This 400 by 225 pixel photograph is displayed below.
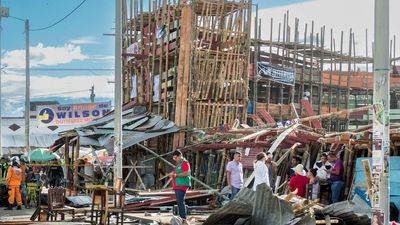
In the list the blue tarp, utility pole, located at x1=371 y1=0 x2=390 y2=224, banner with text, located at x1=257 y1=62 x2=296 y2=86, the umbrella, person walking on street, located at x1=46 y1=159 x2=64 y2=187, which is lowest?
person walking on street, located at x1=46 y1=159 x2=64 y2=187

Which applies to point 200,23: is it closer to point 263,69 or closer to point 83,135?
point 83,135

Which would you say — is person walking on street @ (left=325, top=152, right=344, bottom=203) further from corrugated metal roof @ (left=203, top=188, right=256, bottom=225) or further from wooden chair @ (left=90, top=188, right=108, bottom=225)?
wooden chair @ (left=90, top=188, right=108, bottom=225)

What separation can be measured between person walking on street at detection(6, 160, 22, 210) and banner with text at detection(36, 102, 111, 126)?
28111mm

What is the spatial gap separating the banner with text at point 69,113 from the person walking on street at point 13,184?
28.1 meters

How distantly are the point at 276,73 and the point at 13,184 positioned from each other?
21.7 m

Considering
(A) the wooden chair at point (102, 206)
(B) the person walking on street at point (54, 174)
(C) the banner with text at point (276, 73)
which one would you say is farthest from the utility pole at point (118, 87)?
(C) the banner with text at point (276, 73)

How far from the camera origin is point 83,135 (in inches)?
1134

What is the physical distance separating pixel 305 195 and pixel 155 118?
44.0 ft

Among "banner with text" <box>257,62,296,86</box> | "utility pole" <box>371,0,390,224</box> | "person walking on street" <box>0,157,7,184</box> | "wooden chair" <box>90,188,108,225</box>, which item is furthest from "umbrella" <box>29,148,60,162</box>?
"utility pole" <box>371,0,390,224</box>

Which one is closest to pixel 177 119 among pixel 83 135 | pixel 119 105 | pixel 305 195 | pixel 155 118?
pixel 155 118

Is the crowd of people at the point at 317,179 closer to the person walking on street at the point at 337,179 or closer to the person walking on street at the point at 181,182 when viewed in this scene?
the person walking on street at the point at 337,179

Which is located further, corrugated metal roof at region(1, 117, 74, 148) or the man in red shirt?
corrugated metal roof at region(1, 117, 74, 148)

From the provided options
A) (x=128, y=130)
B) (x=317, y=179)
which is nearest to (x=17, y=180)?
(x=128, y=130)

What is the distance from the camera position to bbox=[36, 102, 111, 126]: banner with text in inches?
2117
